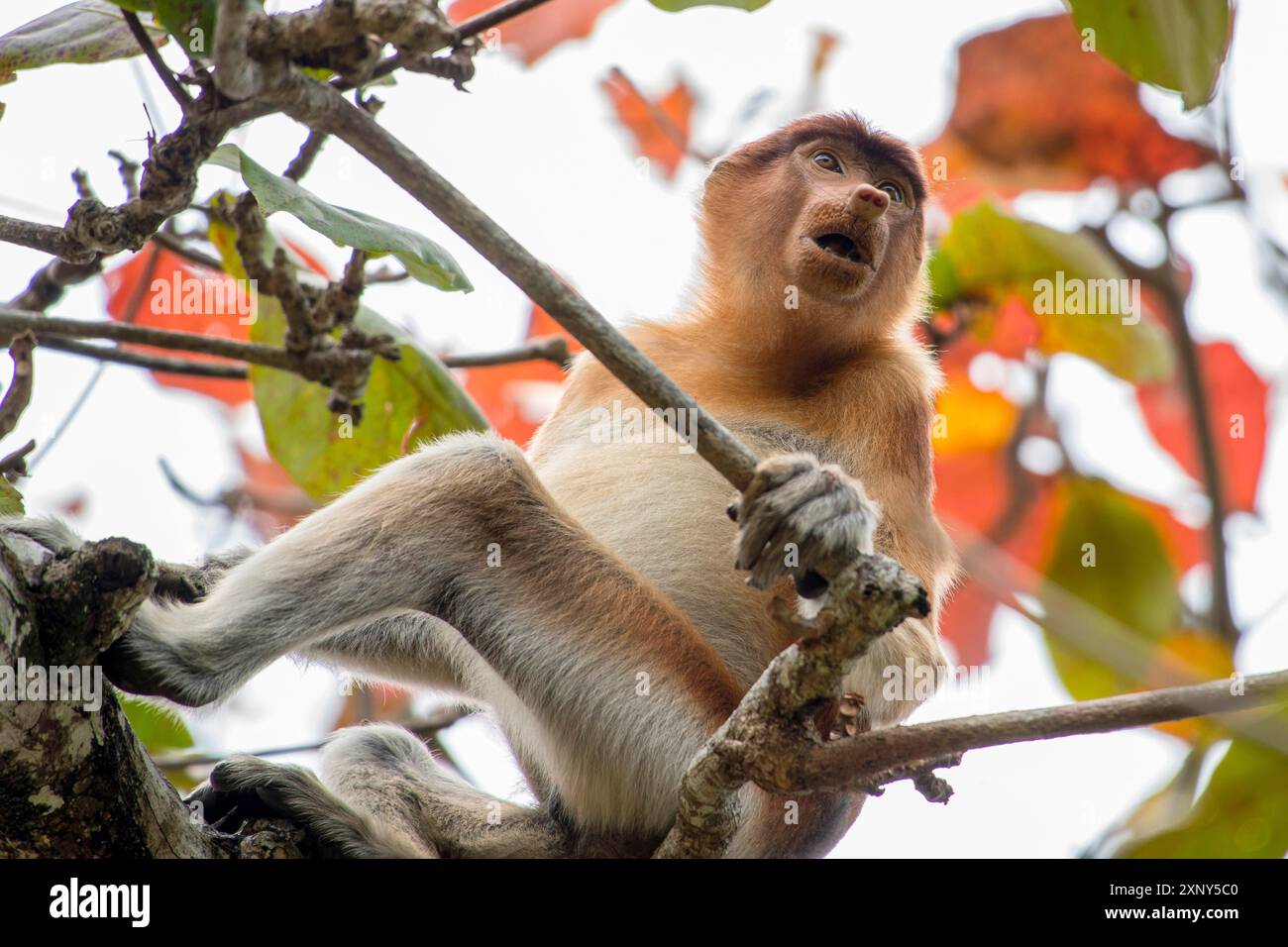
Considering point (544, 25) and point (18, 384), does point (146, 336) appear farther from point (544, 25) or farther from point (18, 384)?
point (544, 25)

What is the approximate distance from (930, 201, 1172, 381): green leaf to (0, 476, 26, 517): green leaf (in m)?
4.18

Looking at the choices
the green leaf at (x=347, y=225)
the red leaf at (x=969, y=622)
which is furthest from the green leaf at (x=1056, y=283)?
the green leaf at (x=347, y=225)

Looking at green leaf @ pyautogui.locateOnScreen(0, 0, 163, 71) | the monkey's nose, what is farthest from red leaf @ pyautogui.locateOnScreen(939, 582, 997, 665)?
green leaf @ pyautogui.locateOnScreen(0, 0, 163, 71)

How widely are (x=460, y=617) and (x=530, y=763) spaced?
958 millimetres

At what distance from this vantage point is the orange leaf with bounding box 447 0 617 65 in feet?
21.8

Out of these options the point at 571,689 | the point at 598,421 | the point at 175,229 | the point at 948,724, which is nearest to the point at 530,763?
the point at 571,689

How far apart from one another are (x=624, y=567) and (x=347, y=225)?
1536 mm

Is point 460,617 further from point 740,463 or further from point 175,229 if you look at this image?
point 175,229

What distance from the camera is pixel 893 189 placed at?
21.0ft

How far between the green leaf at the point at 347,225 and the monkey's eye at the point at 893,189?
116 inches

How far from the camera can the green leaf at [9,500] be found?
411 centimetres

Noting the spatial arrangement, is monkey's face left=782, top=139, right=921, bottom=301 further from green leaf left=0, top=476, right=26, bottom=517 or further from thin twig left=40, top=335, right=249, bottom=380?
green leaf left=0, top=476, right=26, bottom=517

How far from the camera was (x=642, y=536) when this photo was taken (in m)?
5.26

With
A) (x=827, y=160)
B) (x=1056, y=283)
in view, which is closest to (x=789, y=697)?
(x=1056, y=283)
